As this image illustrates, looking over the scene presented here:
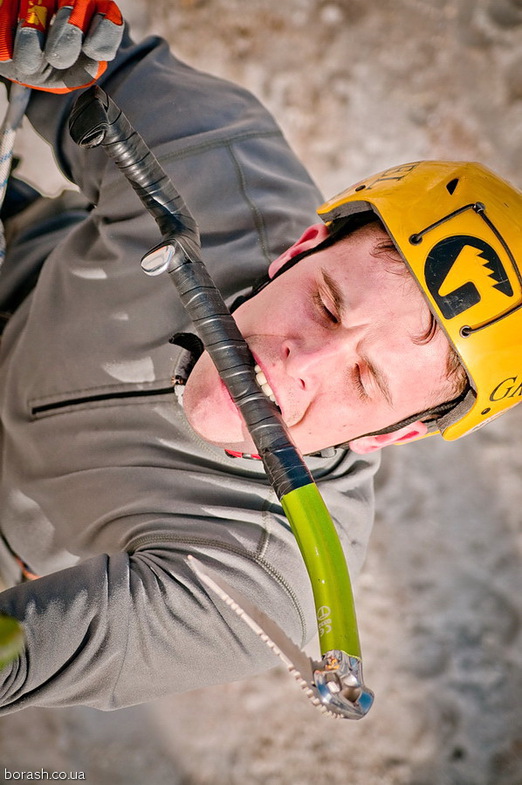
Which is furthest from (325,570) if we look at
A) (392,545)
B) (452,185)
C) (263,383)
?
(392,545)

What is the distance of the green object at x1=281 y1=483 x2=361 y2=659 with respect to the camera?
0.73m

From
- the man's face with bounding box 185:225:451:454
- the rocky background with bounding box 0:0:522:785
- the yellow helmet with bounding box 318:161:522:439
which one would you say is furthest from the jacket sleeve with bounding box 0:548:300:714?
the rocky background with bounding box 0:0:522:785

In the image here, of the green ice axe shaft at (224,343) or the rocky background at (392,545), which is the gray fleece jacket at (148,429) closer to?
the green ice axe shaft at (224,343)

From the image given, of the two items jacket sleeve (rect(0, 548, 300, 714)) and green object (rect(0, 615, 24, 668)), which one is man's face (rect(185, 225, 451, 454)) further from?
green object (rect(0, 615, 24, 668))

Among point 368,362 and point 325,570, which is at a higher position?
point 368,362

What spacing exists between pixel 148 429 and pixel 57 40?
0.59 m

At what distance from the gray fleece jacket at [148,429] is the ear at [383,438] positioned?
0.18 feet

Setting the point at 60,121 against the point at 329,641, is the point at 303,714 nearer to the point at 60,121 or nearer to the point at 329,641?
the point at 329,641

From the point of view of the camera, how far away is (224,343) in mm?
875

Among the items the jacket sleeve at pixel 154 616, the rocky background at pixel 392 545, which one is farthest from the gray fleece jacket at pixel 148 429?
the rocky background at pixel 392 545

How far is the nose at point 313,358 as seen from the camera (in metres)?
0.95

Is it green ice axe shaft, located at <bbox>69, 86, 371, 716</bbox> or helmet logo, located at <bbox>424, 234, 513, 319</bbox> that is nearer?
green ice axe shaft, located at <bbox>69, 86, 371, 716</bbox>

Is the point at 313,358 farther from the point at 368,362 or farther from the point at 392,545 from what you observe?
the point at 392,545

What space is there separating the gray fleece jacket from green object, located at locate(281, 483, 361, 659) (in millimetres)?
268
